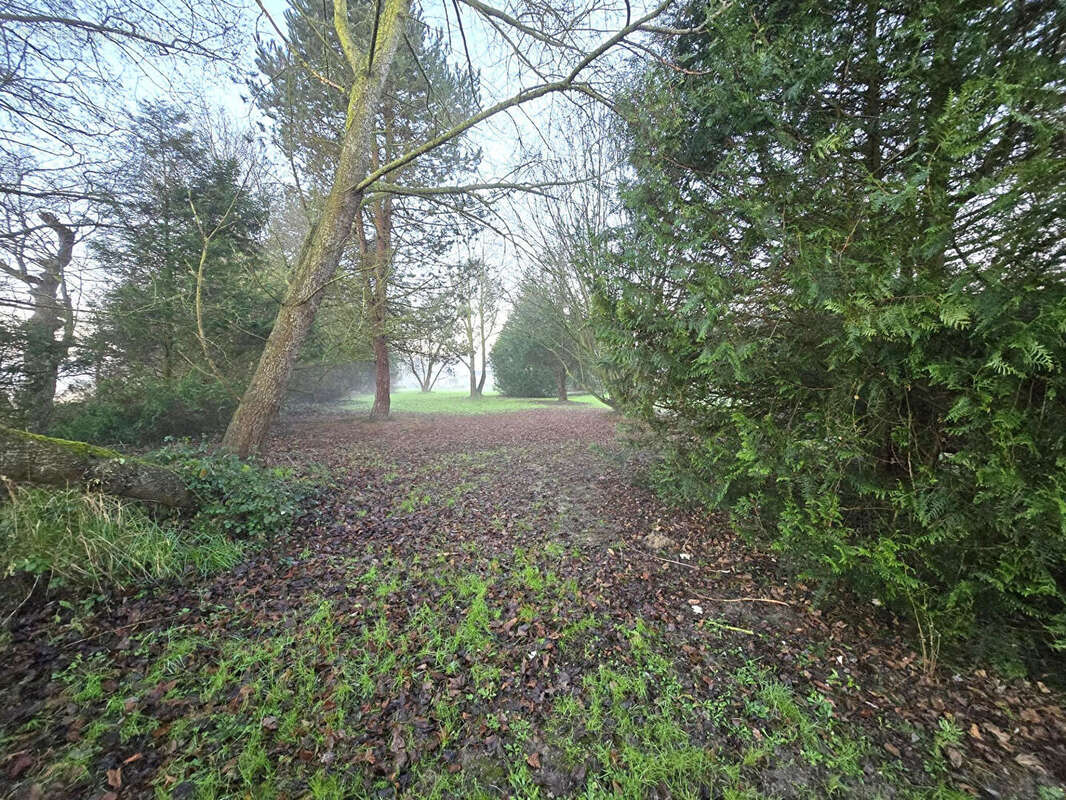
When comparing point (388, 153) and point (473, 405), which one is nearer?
point (388, 153)

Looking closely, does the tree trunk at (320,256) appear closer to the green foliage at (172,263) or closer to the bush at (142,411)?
the green foliage at (172,263)

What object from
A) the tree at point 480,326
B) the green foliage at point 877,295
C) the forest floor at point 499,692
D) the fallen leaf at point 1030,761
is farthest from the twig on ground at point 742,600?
the tree at point 480,326

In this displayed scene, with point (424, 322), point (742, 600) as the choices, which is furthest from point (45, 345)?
point (742, 600)

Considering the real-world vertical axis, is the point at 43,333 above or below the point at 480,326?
below

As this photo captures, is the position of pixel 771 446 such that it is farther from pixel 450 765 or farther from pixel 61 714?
pixel 61 714

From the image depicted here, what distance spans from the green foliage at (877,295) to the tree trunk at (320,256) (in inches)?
161

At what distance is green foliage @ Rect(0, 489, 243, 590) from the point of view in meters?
2.57

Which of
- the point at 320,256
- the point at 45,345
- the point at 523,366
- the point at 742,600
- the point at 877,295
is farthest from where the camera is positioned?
the point at 523,366

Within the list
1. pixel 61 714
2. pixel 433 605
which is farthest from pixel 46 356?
pixel 433 605

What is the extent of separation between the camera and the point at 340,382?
2112cm

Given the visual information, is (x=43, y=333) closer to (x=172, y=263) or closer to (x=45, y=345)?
(x=45, y=345)

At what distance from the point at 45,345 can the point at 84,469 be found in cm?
531

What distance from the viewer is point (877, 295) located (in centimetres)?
201

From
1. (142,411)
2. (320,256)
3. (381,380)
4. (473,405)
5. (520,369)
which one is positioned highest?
(320,256)
